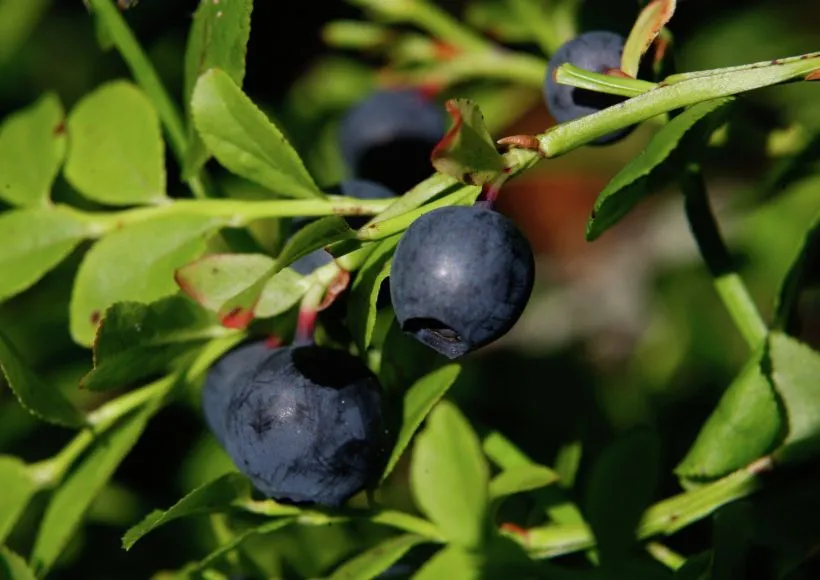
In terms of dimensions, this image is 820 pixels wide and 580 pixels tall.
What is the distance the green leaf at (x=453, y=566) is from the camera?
0.91m

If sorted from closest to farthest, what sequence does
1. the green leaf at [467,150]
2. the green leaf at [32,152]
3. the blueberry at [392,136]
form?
the green leaf at [467,150], the green leaf at [32,152], the blueberry at [392,136]

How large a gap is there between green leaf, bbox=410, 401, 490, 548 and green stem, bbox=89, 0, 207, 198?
33 centimetres

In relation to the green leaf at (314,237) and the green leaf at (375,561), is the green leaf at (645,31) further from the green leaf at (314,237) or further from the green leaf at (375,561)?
the green leaf at (375,561)

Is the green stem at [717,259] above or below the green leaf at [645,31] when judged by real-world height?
below

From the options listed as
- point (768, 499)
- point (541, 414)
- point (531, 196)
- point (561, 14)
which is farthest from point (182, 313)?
point (531, 196)

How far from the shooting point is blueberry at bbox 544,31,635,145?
37.4 inches

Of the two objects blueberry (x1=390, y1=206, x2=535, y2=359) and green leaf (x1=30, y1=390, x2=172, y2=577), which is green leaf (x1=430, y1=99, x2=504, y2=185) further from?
green leaf (x1=30, y1=390, x2=172, y2=577)

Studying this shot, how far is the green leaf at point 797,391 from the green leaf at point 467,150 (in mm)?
321

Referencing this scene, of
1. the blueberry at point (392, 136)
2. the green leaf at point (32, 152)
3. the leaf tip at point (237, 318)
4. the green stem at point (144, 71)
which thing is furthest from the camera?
the blueberry at point (392, 136)

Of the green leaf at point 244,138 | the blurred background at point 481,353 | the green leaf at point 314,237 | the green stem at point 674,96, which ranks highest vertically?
the green stem at point 674,96

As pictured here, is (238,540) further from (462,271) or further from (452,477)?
(462,271)

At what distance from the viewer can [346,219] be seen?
0.93 m

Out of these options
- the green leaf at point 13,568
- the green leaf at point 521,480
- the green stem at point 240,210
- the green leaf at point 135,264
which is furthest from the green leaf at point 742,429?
the green leaf at point 13,568

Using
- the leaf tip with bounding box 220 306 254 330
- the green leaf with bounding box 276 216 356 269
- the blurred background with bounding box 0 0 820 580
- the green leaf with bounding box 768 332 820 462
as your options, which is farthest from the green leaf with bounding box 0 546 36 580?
the green leaf with bounding box 768 332 820 462
